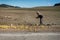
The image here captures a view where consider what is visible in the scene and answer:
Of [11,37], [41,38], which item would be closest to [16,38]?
[11,37]

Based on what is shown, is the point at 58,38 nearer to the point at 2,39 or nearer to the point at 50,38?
the point at 50,38

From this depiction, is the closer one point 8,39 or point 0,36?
point 8,39

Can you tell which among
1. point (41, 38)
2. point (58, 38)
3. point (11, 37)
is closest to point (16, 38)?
point (11, 37)

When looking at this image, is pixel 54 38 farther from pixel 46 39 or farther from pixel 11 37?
pixel 11 37

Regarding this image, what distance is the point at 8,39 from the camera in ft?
37.9

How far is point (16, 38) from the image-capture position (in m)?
11.8

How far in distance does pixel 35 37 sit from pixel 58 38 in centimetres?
102

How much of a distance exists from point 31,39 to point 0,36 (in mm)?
1563

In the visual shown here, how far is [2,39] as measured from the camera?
37.8 feet

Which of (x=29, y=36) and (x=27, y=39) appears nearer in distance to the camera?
(x=27, y=39)

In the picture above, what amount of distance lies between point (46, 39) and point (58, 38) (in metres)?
0.71

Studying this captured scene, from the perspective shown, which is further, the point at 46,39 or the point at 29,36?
the point at 29,36

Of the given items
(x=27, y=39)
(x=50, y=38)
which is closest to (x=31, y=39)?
(x=27, y=39)

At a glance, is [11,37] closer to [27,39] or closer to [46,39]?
[27,39]
